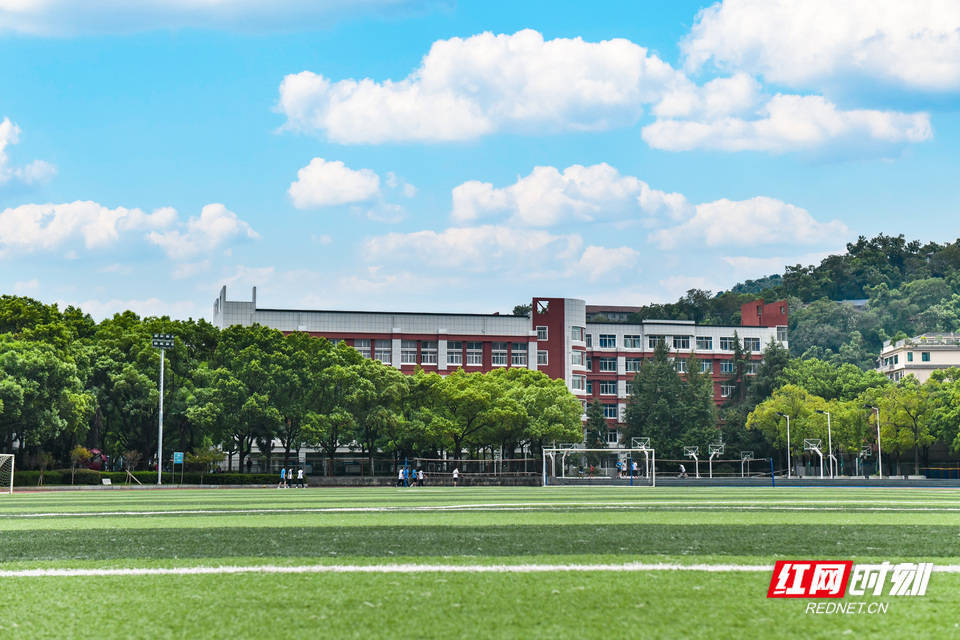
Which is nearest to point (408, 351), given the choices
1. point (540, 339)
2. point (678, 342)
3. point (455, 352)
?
point (455, 352)

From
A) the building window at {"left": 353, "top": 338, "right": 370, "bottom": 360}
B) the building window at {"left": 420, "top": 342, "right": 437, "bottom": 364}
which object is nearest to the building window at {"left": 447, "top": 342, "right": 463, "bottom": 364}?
the building window at {"left": 420, "top": 342, "right": 437, "bottom": 364}

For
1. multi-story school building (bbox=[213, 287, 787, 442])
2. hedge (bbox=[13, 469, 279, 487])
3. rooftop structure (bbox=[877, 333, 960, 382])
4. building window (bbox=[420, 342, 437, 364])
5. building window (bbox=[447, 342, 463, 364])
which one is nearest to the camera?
hedge (bbox=[13, 469, 279, 487])

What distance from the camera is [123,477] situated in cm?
5272

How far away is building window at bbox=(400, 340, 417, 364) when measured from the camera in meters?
93.8

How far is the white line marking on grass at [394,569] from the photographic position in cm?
781

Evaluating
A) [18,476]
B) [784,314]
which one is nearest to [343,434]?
[18,476]

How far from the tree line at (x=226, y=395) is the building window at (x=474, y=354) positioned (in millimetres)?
25512

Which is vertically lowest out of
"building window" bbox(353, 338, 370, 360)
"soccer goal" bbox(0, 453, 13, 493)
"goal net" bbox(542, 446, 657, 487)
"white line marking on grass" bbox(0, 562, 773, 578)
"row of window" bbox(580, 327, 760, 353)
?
"goal net" bbox(542, 446, 657, 487)

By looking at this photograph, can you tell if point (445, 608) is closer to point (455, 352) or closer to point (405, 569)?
point (405, 569)

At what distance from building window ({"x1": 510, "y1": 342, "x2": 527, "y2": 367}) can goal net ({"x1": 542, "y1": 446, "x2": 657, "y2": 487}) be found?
34.6 ft

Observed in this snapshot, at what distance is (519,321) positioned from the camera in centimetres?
9675

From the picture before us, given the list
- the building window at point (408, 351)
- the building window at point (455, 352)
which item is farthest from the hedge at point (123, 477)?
the building window at point (455, 352)

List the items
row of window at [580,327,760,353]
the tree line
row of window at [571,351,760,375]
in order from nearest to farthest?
the tree line → row of window at [571,351,760,375] → row of window at [580,327,760,353]

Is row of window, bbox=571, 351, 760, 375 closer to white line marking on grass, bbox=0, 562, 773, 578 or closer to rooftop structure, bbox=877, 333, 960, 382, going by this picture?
rooftop structure, bbox=877, 333, 960, 382
